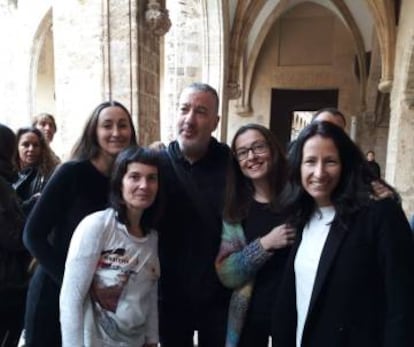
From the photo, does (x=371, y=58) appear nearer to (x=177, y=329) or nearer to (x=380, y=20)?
(x=380, y=20)

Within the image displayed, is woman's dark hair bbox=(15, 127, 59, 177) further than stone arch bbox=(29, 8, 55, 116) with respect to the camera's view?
No

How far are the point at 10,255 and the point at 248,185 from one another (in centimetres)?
129

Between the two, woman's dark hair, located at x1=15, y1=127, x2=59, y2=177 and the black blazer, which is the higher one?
woman's dark hair, located at x1=15, y1=127, x2=59, y2=177

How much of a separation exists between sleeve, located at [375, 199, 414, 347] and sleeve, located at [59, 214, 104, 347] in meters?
0.99

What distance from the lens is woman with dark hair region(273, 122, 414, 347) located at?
1.27m

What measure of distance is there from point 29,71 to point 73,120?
8736 millimetres

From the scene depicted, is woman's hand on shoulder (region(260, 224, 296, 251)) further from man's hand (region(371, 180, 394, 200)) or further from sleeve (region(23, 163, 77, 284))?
sleeve (region(23, 163, 77, 284))

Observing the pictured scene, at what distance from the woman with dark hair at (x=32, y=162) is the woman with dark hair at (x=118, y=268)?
1.32 meters

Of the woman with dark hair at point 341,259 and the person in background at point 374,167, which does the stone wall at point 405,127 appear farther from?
the woman with dark hair at point 341,259

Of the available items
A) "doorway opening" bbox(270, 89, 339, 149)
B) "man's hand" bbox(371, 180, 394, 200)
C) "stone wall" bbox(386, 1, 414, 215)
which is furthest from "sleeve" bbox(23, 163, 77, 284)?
"doorway opening" bbox(270, 89, 339, 149)

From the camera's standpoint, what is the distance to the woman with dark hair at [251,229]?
1647 mm

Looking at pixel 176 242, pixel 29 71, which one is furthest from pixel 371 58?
pixel 176 242

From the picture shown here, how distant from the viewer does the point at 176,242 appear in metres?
1.83

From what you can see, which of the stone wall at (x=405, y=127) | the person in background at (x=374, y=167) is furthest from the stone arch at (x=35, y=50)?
the stone wall at (x=405, y=127)
